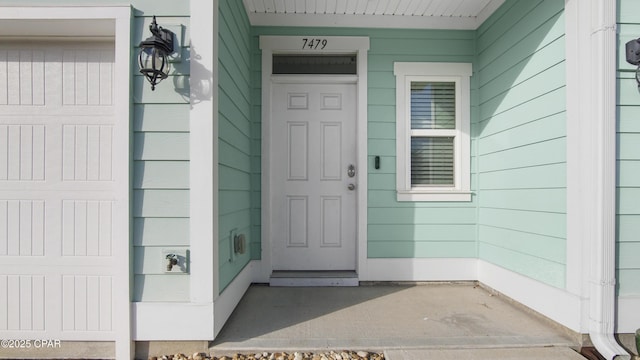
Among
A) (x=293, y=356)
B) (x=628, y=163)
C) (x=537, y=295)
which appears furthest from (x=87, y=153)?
(x=628, y=163)

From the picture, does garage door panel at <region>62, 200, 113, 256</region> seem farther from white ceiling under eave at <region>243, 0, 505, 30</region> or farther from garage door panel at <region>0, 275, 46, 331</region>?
white ceiling under eave at <region>243, 0, 505, 30</region>

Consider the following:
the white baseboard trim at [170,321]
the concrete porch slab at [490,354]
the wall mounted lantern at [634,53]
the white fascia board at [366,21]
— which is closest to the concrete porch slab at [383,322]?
the concrete porch slab at [490,354]

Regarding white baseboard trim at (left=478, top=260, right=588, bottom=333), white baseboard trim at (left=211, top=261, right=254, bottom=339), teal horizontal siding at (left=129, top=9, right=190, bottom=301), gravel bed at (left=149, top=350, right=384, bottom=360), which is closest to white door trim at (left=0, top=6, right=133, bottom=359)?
teal horizontal siding at (left=129, top=9, right=190, bottom=301)

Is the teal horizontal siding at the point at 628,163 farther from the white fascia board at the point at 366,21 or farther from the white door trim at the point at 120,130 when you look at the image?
the white door trim at the point at 120,130

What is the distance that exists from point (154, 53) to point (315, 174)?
5.69ft

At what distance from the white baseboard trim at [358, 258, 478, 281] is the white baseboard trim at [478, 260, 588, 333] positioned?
0.20 meters

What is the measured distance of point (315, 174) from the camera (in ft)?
10.3

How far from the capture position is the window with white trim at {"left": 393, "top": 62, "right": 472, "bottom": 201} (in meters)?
3.02

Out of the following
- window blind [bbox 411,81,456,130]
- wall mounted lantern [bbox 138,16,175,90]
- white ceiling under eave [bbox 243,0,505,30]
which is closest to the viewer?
wall mounted lantern [bbox 138,16,175,90]

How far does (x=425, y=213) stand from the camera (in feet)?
9.91

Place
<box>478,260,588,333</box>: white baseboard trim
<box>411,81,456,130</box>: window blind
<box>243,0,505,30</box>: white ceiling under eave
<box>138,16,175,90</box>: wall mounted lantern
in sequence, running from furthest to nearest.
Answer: <box>411,81,456,130</box>: window blind → <box>243,0,505,30</box>: white ceiling under eave → <box>478,260,588,333</box>: white baseboard trim → <box>138,16,175,90</box>: wall mounted lantern

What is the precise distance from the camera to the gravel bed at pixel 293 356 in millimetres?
1834

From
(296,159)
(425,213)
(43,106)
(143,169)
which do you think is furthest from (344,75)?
(43,106)

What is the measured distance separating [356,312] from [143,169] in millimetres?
1716
